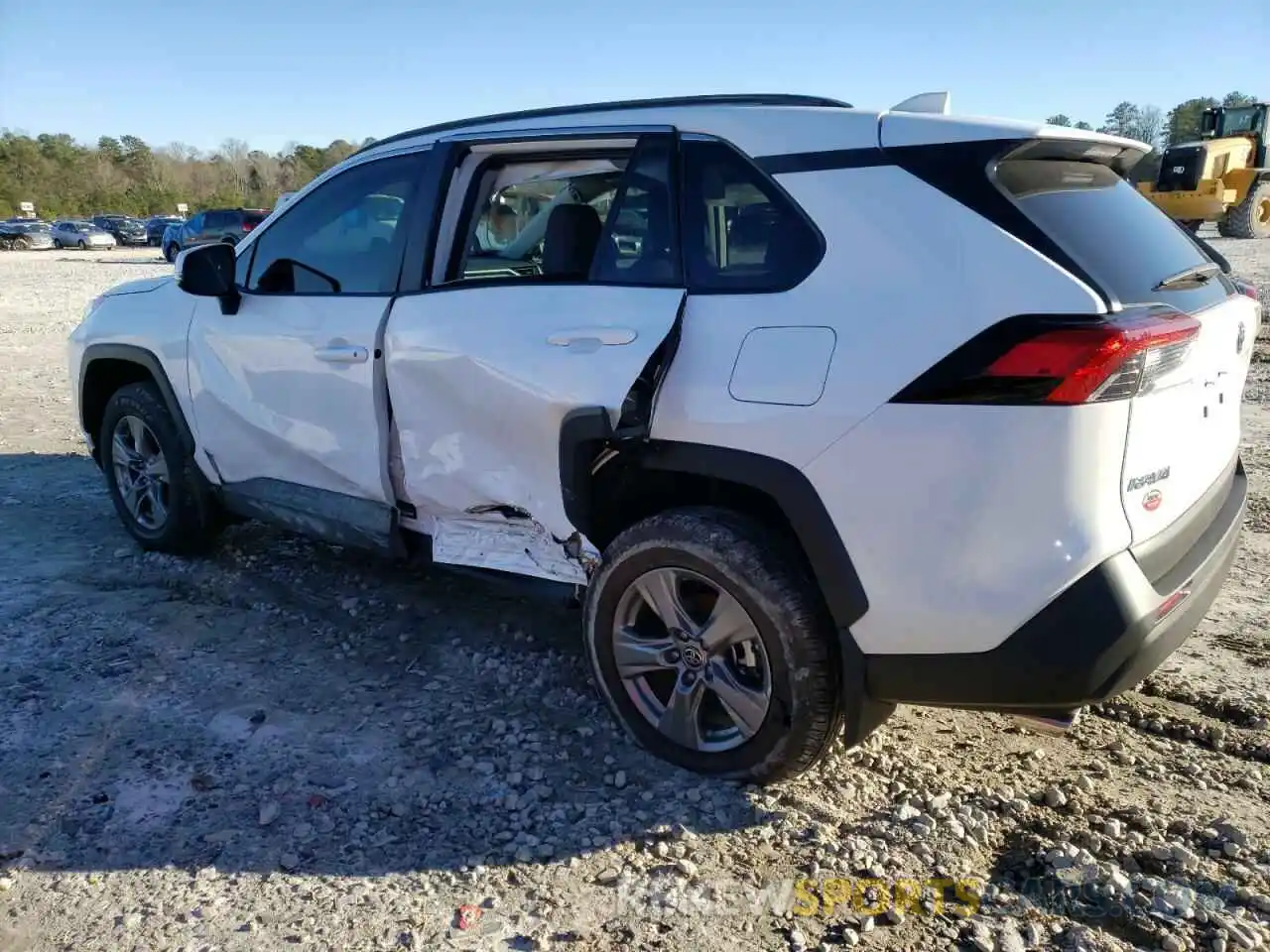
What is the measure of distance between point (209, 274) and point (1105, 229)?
3.38 meters

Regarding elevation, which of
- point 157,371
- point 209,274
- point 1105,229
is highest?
point 1105,229

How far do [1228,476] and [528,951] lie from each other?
8.02 ft

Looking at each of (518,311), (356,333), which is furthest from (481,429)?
(356,333)

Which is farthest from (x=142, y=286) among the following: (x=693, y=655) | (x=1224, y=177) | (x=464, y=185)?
(x=1224, y=177)

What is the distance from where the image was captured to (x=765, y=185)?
2.83m

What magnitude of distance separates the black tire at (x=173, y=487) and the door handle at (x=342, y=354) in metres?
1.25

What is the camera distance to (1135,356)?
2264 mm

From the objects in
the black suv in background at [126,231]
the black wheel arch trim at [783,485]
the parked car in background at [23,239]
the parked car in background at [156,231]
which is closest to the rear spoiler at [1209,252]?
the black wheel arch trim at [783,485]

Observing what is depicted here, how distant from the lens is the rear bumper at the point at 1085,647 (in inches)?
91.7

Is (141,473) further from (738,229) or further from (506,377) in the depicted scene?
(738,229)

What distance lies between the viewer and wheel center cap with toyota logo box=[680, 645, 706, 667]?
2.96 meters

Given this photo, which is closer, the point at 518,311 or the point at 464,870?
the point at 464,870

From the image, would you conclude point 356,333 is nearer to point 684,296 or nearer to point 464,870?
point 684,296

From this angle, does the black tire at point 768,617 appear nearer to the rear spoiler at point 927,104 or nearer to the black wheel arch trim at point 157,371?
the rear spoiler at point 927,104
